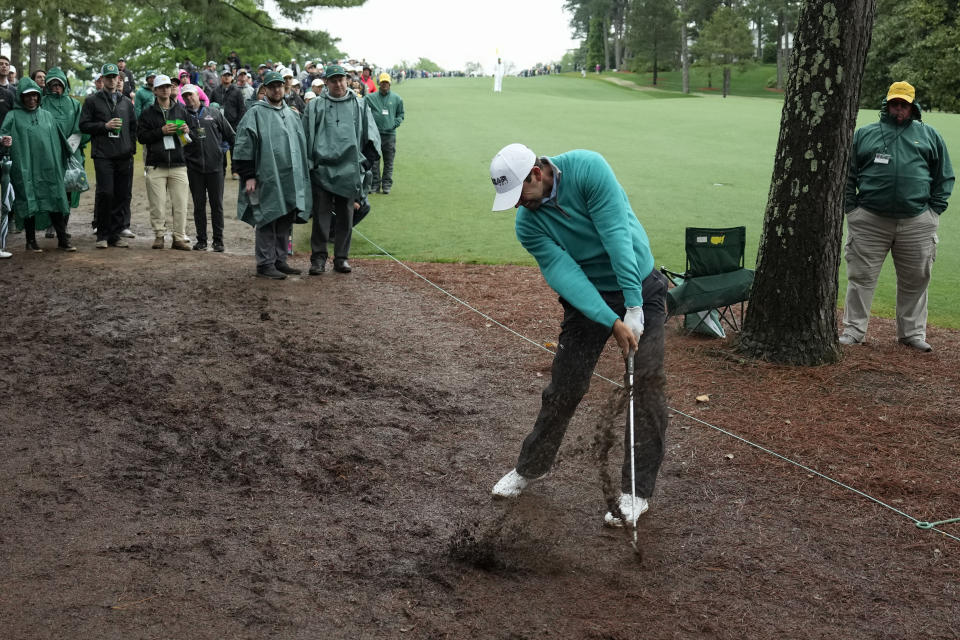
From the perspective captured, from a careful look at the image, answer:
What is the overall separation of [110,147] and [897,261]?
359 inches

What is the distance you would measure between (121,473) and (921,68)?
2000 inches

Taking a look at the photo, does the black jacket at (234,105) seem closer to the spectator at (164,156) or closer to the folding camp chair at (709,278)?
the spectator at (164,156)

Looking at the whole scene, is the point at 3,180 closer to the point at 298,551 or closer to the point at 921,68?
the point at 298,551

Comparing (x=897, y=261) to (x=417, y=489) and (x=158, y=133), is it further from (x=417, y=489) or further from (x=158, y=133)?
(x=158, y=133)

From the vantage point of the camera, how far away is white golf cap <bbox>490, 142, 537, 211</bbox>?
418cm

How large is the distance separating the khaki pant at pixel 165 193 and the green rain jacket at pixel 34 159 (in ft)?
3.43

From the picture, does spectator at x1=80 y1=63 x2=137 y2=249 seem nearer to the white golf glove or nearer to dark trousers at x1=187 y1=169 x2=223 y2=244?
dark trousers at x1=187 y1=169 x2=223 y2=244

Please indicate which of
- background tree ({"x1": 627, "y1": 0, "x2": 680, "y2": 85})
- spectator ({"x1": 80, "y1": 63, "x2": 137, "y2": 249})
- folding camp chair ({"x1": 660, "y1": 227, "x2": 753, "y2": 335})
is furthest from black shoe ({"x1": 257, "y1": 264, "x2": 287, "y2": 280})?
background tree ({"x1": 627, "y1": 0, "x2": 680, "y2": 85})

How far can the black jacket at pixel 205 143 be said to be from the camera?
11183mm

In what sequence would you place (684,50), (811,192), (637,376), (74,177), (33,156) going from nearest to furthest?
(637,376) → (811,192) → (33,156) → (74,177) → (684,50)

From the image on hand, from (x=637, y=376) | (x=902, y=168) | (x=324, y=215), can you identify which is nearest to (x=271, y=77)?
(x=324, y=215)

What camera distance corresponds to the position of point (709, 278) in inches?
319

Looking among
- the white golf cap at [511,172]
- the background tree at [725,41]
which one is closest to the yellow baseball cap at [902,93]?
the white golf cap at [511,172]

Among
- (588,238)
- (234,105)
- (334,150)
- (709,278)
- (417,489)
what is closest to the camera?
(588,238)
